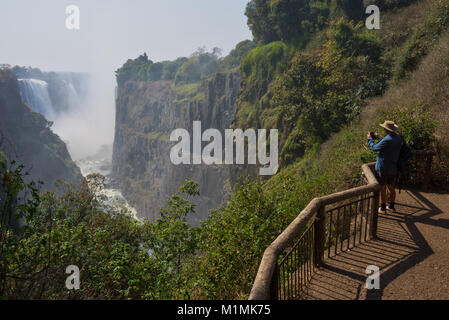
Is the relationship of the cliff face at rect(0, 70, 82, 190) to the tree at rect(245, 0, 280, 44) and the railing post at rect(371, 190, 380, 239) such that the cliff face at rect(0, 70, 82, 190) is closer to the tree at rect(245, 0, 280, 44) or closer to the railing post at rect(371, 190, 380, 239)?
the tree at rect(245, 0, 280, 44)

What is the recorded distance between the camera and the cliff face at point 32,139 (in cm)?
5488

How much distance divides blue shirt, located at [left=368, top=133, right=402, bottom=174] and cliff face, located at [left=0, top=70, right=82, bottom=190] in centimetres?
6171

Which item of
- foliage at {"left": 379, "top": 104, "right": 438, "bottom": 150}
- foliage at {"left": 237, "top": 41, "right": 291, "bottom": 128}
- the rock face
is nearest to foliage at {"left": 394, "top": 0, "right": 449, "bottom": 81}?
foliage at {"left": 379, "top": 104, "right": 438, "bottom": 150}

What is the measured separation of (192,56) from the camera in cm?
8844

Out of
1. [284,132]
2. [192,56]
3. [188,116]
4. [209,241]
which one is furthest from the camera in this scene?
[192,56]

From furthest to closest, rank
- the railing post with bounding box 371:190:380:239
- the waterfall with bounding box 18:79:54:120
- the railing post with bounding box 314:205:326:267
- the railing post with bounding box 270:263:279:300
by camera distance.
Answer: the waterfall with bounding box 18:79:54:120
the railing post with bounding box 371:190:380:239
the railing post with bounding box 314:205:326:267
the railing post with bounding box 270:263:279:300

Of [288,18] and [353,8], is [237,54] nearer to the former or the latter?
[288,18]

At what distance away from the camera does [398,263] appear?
405 cm

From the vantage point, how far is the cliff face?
180ft

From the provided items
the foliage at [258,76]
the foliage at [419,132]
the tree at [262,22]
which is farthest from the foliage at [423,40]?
the tree at [262,22]

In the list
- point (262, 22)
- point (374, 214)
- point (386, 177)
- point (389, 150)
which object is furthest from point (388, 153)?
point (262, 22)
